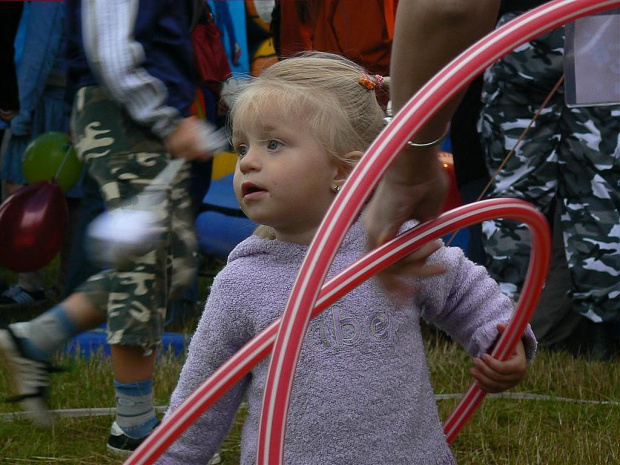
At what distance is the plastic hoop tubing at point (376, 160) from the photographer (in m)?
1.29

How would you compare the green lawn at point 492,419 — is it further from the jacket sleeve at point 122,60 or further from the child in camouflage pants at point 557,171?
the jacket sleeve at point 122,60

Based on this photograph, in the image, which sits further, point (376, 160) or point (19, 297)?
point (19, 297)

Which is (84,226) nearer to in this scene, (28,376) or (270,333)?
(28,376)

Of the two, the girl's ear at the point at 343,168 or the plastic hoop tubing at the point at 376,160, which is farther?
the girl's ear at the point at 343,168

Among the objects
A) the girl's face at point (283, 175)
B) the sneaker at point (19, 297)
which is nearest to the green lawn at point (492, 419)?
the girl's face at point (283, 175)

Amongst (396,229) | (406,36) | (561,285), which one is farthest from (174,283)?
(561,285)

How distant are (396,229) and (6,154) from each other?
162 inches

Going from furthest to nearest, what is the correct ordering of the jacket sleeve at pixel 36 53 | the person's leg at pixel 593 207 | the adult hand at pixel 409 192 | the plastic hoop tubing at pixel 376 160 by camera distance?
the jacket sleeve at pixel 36 53
the person's leg at pixel 593 207
the adult hand at pixel 409 192
the plastic hoop tubing at pixel 376 160

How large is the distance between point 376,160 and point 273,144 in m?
0.58

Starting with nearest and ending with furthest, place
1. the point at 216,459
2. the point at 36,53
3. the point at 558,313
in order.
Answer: the point at 216,459
the point at 558,313
the point at 36,53

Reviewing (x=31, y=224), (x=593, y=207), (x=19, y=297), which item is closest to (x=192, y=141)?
(x=593, y=207)

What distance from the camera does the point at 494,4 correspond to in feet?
4.33

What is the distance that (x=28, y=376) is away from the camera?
2428mm

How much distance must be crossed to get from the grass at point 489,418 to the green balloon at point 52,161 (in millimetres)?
1101
